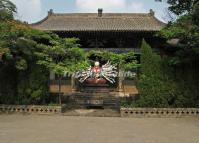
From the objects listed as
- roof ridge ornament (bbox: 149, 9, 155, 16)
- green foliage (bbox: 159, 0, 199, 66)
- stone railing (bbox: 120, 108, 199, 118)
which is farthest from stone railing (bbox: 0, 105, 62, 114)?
roof ridge ornament (bbox: 149, 9, 155, 16)

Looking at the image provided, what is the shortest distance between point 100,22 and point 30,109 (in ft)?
38.8

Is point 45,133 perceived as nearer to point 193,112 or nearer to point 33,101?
point 33,101

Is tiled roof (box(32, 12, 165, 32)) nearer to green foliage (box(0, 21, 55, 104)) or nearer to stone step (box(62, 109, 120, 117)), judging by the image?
green foliage (box(0, 21, 55, 104))

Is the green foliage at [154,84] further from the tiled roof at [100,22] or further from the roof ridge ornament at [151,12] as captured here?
the roof ridge ornament at [151,12]

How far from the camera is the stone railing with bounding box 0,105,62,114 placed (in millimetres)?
21533

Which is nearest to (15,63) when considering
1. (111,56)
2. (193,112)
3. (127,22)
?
(111,56)

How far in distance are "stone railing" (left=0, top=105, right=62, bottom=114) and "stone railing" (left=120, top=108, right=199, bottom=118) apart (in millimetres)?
3622

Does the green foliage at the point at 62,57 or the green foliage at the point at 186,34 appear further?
the green foliage at the point at 62,57

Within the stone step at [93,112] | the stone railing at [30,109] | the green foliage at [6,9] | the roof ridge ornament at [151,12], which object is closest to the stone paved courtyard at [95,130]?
the stone railing at [30,109]

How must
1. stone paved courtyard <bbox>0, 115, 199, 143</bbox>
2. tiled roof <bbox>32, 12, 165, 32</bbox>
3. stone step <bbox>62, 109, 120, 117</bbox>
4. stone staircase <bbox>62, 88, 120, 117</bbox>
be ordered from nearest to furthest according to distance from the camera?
stone paved courtyard <bbox>0, 115, 199, 143</bbox>, stone step <bbox>62, 109, 120, 117</bbox>, stone staircase <bbox>62, 88, 120, 117</bbox>, tiled roof <bbox>32, 12, 165, 32</bbox>

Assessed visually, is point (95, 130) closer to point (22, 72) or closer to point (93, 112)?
point (93, 112)

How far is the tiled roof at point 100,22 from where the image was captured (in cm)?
2847

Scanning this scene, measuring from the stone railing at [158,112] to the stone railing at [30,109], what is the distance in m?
3.62

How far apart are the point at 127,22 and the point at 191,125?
15.0 meters
